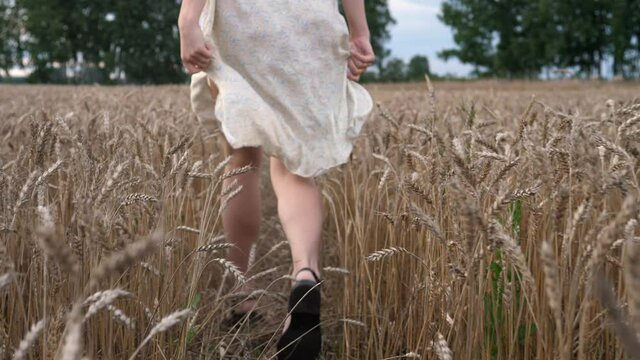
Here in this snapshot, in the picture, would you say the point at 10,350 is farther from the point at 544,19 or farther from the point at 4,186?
the point at 544,19

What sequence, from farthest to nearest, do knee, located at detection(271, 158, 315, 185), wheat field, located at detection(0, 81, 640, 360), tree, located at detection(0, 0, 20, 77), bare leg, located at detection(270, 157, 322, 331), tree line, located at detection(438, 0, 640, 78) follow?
tree, located at detection(0, 0, 20, 77) → tree line, located at detection(438, 0, 640, 78) → knee, located at detection(271, 158, 315, 185) → bare leg, located at detection(270, 157, 322, 331) → wheat field, located at detection(0, 81, 640, 360)

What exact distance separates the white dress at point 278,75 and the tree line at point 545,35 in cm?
3397

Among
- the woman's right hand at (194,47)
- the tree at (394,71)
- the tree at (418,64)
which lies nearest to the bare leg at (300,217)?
the woman's right hand at (194,47)

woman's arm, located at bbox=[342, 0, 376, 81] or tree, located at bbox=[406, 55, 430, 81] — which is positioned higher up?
tree, located at bbox=[406, 55, 430, 81]

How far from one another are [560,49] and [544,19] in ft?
6.65

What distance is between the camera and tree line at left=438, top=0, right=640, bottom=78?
3506 cm

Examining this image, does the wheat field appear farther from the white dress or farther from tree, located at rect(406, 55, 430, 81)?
tree, located at rect(406, 55, 430, 81)

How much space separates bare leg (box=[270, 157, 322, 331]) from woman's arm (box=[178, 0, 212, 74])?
36 centimetres

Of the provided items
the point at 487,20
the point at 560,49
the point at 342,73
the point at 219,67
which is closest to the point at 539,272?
the point at 342,73

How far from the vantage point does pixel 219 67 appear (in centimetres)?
178

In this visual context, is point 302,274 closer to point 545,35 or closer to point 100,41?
point 545,35

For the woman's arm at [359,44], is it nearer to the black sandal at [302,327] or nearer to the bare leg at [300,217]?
the bare leg at [300,217]

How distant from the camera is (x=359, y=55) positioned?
6.67ft

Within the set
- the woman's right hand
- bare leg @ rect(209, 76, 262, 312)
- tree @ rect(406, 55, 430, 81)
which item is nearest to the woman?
the woman's right hand
